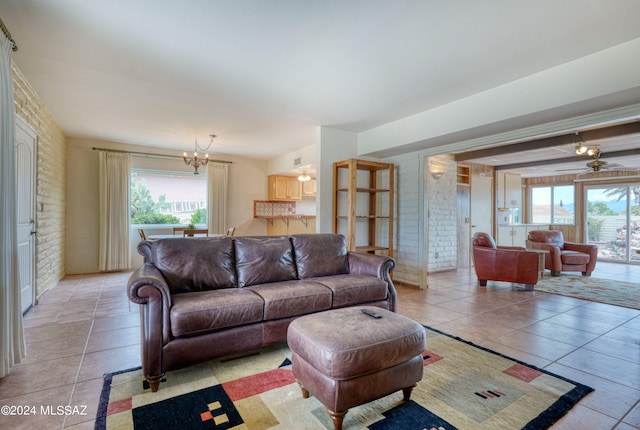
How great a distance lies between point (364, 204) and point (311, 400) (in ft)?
12.2

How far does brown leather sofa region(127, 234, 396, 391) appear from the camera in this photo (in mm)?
2035

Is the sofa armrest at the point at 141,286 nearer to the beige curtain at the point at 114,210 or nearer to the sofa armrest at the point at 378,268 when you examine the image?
the sofa armrest at the point at 378,268

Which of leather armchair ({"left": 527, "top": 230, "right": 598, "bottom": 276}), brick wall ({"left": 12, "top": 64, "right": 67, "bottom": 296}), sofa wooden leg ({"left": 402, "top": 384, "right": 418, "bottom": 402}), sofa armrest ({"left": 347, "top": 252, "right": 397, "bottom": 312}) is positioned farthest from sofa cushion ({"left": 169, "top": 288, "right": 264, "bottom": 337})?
leather armchair ({"left": 527, "top": 230, "right": 598, "bottom": 276})

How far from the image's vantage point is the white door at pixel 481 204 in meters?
7.10

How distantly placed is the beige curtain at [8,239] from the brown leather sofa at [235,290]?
2.53ft

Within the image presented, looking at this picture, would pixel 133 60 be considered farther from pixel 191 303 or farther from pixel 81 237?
pixel 81 237

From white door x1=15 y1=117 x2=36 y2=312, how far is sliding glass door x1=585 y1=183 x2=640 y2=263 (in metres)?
11.8

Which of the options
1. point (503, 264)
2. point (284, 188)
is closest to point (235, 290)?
point (503, 264)

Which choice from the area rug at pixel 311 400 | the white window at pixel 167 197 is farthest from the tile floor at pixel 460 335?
the white window at pixel 167 197

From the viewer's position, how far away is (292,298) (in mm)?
2520

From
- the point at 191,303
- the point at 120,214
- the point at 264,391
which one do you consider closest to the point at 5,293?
the point at 191,303

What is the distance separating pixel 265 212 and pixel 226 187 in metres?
1.18

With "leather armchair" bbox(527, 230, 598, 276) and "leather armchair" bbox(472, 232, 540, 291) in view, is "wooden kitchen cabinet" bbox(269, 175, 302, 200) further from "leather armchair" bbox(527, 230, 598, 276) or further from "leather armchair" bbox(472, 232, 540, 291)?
"leather armchair" bbox(527, 230, 598, 276)

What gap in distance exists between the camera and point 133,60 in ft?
9.01
